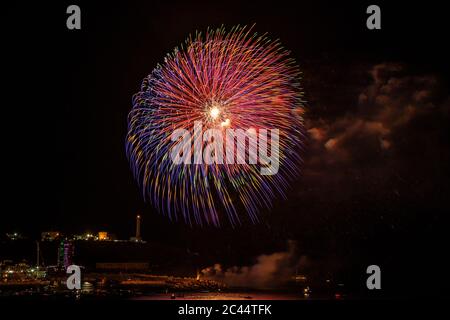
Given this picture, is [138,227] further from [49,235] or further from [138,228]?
[49,235]

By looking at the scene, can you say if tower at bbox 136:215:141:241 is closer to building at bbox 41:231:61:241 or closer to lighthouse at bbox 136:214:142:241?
lighthouse at bbox 136:214:142:241

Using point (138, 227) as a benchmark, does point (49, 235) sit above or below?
below

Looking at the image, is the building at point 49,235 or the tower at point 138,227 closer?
the building at point 49,235

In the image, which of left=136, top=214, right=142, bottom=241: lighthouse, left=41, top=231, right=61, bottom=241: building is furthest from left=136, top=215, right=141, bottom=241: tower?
left=41, top=231, right=61, bottom=241: building

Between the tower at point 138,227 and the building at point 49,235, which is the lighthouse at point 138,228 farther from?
the building at point 49,235

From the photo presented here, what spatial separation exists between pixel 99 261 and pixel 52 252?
754 cm

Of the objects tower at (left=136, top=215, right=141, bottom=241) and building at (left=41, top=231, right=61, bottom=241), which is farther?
tower at (left=136, top=215, right=141, bottom=241)

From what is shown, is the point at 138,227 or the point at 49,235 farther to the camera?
the point at 138,227

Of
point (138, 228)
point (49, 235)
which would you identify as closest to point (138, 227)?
point (138, 228)

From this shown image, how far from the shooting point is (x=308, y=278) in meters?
73.6

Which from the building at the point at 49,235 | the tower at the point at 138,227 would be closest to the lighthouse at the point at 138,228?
the tower at the point at 138,227
